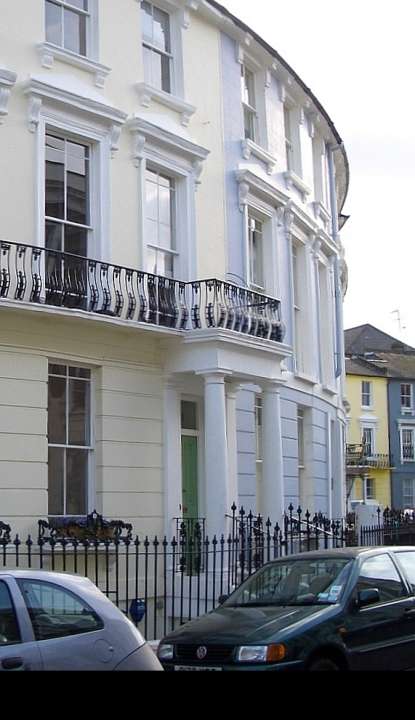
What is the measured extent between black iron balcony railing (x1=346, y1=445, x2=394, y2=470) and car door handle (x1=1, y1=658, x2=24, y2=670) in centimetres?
4885

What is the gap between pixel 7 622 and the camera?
6668mm

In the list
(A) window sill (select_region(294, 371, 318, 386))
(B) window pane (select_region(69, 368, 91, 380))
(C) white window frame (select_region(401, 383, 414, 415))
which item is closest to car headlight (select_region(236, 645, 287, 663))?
(B) window pane (select_region(69, 368, 91, 380))

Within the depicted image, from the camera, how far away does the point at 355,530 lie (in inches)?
819

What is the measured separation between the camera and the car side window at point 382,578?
30.9ft

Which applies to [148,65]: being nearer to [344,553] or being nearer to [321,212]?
[321,212]

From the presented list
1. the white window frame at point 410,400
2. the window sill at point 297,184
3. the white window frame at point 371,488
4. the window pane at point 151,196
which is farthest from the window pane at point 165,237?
the white window frame at point 410,400

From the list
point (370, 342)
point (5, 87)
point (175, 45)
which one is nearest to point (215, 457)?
point (5, 87)

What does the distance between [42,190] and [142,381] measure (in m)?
3.49

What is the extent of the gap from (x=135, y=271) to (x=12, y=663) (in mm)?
9998

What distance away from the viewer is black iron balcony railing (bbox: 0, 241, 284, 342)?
560 inches

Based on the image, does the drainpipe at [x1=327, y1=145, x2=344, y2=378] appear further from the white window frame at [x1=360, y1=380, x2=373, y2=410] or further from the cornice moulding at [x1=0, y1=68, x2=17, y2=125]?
the white window frame at [x1=360, y1=380, x2=373, y2=410]

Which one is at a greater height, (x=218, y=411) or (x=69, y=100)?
(x=69, y=100)

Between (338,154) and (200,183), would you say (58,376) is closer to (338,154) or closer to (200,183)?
(200,183)

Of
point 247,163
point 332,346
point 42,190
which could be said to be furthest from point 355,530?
point 42,190
